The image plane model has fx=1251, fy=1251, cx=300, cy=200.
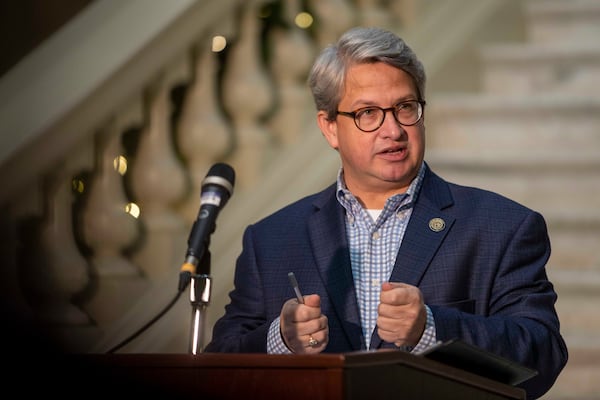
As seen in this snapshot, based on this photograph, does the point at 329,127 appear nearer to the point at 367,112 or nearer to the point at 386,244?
the point at 367,112

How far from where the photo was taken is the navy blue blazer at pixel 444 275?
2.49 m

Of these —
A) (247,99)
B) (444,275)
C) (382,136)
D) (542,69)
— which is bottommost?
(444,275)

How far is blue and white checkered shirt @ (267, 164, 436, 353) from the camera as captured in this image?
8.93 ft

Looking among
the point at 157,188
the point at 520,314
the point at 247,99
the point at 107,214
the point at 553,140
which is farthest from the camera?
the point at 553,140

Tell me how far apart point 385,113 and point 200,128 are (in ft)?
4.41

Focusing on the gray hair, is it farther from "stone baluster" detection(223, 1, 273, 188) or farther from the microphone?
"stone baluster" detection(223, 1, 273, 188)

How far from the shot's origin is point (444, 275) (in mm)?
2654

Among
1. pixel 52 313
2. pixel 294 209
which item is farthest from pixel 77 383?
pixel 52 313

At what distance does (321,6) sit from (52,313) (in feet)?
5.72

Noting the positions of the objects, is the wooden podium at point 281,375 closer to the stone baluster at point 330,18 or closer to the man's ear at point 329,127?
the man's ear at point 329,127

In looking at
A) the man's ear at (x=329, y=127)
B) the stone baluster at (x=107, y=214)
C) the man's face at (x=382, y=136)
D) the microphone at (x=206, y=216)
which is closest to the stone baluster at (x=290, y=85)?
the stone baluster at (x=107, y=214)

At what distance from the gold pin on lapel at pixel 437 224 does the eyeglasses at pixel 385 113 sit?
8.5 inches

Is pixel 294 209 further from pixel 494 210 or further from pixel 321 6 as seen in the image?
pixel 321 6

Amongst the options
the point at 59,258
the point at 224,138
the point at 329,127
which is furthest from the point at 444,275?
the point at 224,138
